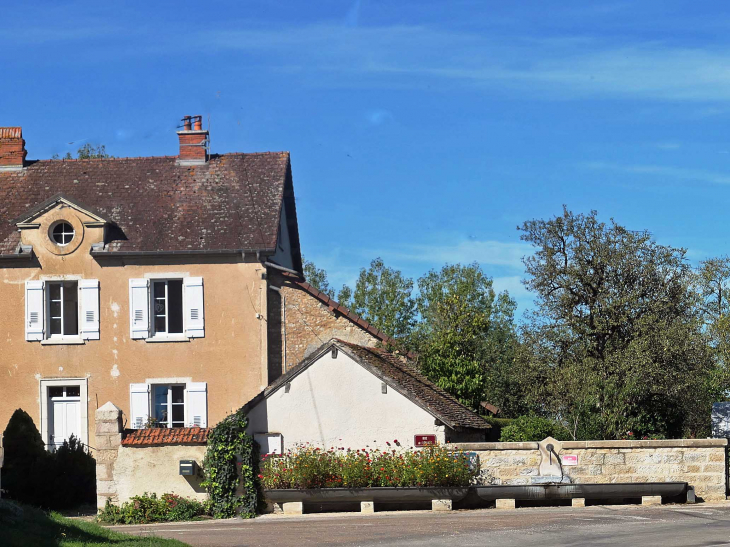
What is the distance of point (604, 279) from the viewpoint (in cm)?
2209

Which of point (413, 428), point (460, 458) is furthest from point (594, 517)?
point (413, 428)

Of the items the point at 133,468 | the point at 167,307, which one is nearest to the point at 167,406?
the point at 167,307

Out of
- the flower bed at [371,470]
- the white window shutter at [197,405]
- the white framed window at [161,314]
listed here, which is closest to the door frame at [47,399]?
the white framed window at [161,314]

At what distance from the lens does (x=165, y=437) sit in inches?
734

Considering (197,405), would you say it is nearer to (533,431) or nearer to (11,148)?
(533,431)

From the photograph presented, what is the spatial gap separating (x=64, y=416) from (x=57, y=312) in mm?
2515

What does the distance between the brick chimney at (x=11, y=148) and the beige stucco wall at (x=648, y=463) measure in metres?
15.6

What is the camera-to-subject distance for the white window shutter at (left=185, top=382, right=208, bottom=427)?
22.3m

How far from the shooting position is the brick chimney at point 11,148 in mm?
25344

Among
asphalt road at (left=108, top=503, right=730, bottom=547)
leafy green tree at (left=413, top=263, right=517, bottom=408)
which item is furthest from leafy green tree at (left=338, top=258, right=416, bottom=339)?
asphalt road at (left=108, top=503, right=730, bottom=547)

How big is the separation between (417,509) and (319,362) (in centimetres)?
357

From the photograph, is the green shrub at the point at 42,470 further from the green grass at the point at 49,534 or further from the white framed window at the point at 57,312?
the green grass at the point at 49,534

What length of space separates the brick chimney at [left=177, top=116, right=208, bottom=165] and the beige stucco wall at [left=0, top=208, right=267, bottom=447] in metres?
3.67

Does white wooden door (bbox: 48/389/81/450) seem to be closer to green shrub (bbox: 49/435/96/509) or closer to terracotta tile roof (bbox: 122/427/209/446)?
green shrub (bbox: 49/435/96/509)
